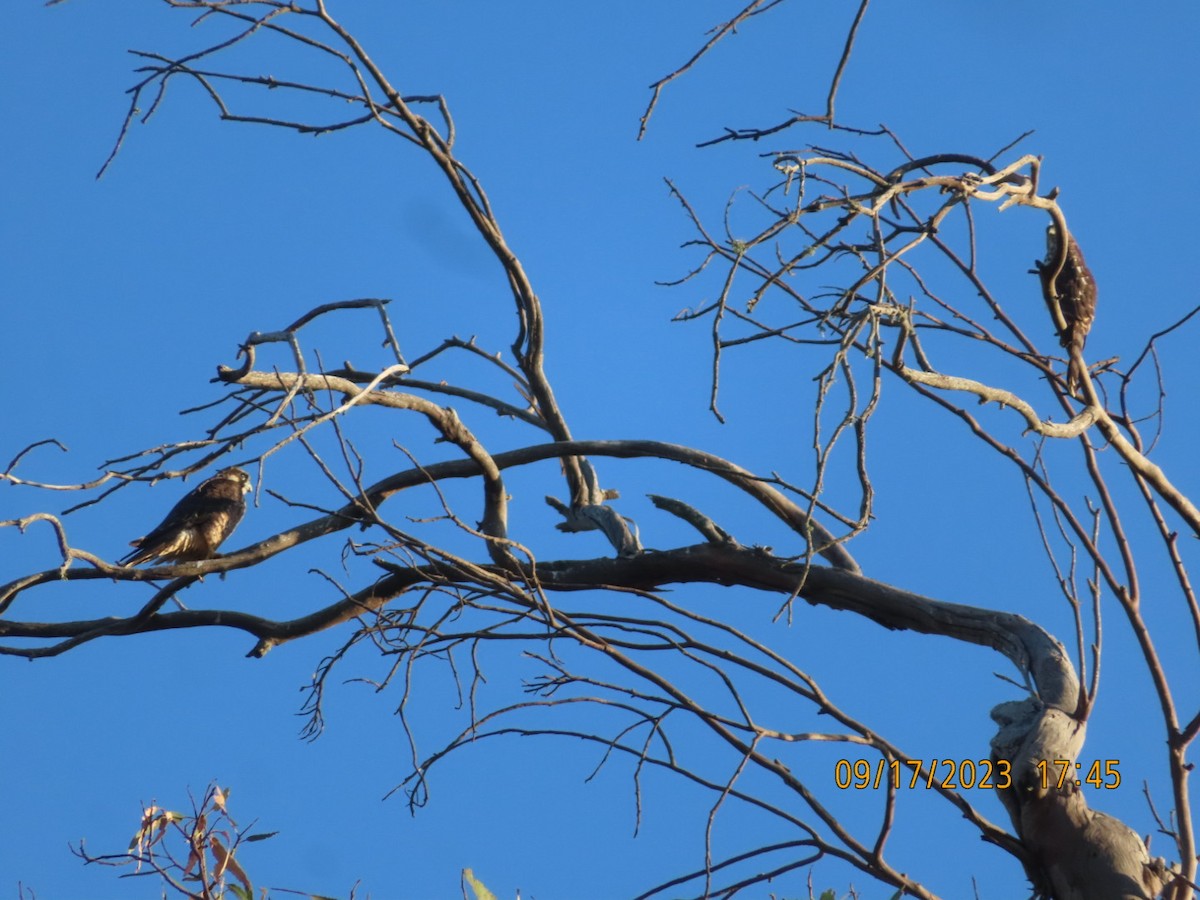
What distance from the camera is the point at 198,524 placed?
452cm

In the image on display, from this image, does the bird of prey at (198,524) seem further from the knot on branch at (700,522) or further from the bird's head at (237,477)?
the knot on branch at (700,522)

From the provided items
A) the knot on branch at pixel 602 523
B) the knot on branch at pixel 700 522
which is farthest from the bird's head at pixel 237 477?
the knot on branch at pixel 700 522

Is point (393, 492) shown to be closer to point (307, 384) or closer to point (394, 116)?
point (307, 384)

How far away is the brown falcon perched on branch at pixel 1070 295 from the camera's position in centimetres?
297

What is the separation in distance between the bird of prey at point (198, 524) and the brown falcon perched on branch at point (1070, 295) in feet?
9.99

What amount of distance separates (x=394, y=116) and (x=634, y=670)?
1.67 meters

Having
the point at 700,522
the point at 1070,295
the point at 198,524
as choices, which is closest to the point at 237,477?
the point at 198,524

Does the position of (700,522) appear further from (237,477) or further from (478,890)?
(237,477)

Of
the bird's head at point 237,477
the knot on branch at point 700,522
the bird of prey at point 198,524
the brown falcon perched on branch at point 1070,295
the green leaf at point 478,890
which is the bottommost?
the green leaf at point 478,890

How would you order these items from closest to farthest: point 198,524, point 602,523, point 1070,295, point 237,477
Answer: point 1070,295 < point 602,523 < point 198,524 < point 237,477

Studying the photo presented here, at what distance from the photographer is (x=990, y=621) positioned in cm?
290

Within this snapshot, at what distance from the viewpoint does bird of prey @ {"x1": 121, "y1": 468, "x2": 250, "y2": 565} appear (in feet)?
14.5

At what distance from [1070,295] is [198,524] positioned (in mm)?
3173
